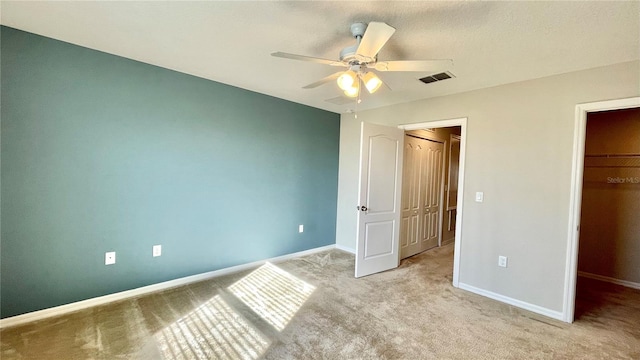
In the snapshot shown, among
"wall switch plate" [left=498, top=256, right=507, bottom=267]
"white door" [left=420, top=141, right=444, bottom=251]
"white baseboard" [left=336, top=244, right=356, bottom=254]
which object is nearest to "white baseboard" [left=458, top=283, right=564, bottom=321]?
"wall switch plate" [left=498, top=256, right=507, bottom=267]

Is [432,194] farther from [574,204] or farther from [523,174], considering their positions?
[574,204]

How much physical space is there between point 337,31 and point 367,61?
0.35 metres

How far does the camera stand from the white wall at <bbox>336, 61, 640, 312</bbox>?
103 inches

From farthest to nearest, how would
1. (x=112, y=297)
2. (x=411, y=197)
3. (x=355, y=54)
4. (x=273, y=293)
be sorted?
(x=411, y=197)
(x=273, y=293)
(x=112, y=297)
(x=355, y=54)

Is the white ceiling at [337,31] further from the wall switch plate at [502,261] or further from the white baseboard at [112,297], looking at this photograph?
the white baseboard at [112,297]

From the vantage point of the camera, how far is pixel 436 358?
2.01 metres

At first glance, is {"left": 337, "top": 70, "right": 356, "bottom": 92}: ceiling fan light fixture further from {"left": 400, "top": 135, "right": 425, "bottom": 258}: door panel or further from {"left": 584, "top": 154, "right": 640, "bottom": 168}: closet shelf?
{"left": 584, "top": 154, "right": 640, "bottom": 168}: closet shelf

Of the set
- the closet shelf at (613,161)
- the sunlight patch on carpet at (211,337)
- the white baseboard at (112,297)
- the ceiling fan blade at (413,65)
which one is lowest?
the sunlight patch on carpet at (211,337)

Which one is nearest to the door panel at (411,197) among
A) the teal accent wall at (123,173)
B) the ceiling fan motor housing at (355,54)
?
the teal accent wall at (123,173)

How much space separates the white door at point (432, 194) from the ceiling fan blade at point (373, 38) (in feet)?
10.5

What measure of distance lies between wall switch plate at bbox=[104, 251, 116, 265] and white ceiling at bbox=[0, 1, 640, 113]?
1.92 meters

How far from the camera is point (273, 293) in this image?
2.99 m

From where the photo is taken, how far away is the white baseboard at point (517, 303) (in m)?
2.66

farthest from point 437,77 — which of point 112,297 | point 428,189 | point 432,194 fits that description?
point 112,297
